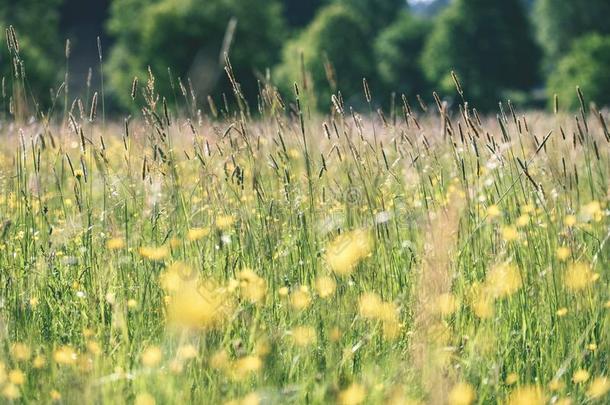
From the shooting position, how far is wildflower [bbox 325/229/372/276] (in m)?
2.07

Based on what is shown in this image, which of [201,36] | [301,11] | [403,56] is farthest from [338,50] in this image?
[301,11]

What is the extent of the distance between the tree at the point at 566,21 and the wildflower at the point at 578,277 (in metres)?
37.2

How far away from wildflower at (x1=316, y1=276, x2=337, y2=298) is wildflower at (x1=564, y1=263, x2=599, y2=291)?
2.20ft

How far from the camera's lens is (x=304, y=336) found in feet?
6.56

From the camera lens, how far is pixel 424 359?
6.00 ft

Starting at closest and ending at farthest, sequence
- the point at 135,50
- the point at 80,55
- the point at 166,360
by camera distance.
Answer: the point at 166,360, the point at 135,50, the point at 80,55

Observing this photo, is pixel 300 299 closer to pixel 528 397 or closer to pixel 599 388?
pixel 528 397

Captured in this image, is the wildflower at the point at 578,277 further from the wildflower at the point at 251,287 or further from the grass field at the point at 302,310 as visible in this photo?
the wildflower at the point at 251,287

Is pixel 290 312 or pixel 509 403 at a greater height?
pixel 290 312

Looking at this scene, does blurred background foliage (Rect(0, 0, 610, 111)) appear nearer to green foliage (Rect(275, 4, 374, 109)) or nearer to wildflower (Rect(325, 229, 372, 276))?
green foliage (Rect(275, 4, 374, 109))

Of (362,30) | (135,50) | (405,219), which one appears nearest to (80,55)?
(135,50)

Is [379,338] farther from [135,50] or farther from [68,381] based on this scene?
[135,50]

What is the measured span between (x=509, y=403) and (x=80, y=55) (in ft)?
179

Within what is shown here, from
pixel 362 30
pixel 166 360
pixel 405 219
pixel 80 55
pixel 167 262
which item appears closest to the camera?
pixel 166 360
